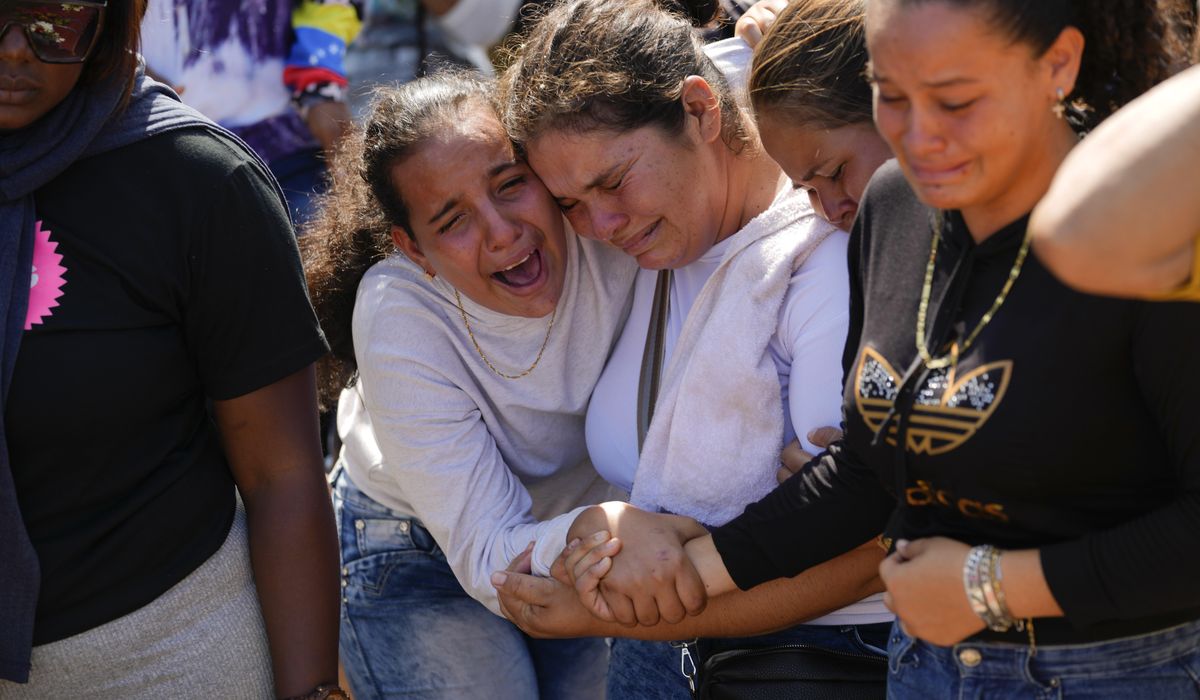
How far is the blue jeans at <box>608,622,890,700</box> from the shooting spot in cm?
224

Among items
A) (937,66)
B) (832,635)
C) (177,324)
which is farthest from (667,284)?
(937,66)

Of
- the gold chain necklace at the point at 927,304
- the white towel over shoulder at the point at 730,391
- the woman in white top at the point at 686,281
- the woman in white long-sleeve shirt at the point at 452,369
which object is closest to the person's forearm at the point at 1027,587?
the gold chain necklace at the point at 927,304

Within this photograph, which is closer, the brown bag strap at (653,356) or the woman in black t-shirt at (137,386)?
the woman in black t-shirt at (137,386)

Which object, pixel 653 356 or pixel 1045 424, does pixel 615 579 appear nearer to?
pixel 653 356

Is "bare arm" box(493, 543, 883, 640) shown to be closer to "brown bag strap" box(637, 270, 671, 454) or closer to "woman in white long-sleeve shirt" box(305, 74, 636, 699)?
"woman in white long-sleeve shirt" box(305, 74, 636, 699)

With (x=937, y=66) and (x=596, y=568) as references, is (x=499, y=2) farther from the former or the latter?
(x=937, y=66)

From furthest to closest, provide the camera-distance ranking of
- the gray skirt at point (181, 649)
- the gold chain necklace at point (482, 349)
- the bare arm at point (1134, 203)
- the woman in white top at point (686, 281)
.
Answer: the gold chain necklace at point (482, 349), the woman in white top at point (686, 281), the gray skirt at point (181, 649), the bare arm at point (1134, 203)

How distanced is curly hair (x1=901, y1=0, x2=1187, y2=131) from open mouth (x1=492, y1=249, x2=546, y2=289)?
1.27 m

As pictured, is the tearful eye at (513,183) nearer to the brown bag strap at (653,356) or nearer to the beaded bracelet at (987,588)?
the brown bag strap at (653,356)

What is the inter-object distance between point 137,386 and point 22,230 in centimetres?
29

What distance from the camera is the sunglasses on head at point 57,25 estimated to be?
188 cm

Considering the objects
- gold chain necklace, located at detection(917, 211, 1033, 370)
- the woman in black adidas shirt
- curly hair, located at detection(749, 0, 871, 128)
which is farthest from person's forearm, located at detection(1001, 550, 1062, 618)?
curly hair, located at detection(749, 0, 871, 128)

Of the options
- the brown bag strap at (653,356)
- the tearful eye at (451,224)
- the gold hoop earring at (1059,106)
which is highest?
the gold hoop earring at (1059,106)

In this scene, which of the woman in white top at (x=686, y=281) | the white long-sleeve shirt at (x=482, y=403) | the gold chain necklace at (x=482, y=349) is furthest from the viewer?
the gold chain necklace at (x=482, y=349)
